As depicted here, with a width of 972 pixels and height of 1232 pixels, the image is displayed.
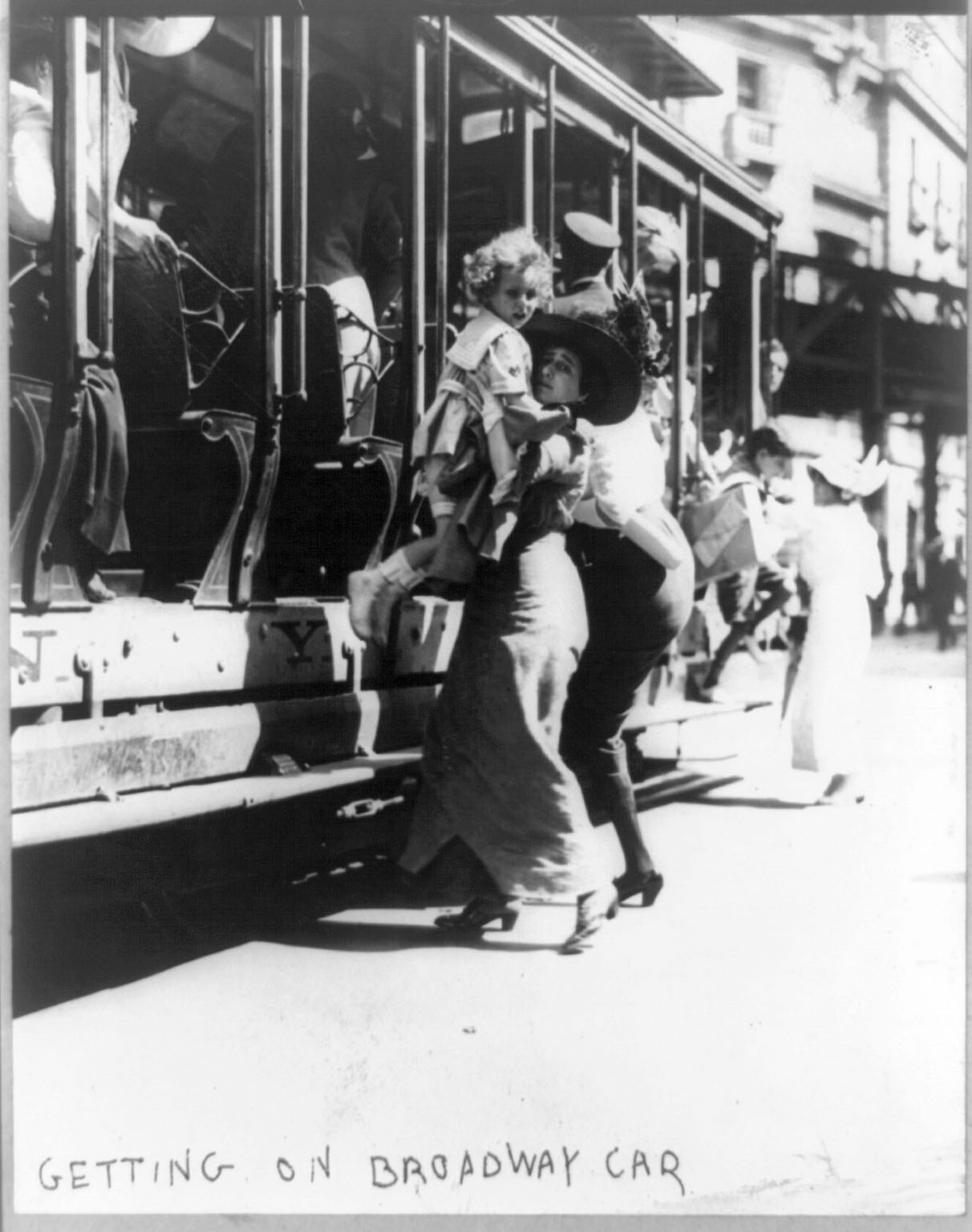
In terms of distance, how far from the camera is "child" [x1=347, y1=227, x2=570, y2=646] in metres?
3.56

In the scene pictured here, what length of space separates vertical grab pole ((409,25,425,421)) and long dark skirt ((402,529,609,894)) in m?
0.49

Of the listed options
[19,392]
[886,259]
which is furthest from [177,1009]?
[886,259]

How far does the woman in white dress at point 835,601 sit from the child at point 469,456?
2.83ft

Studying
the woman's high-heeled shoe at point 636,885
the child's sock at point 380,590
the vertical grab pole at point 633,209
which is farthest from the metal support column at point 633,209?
the woman's high-heeled shoe at point 636,885

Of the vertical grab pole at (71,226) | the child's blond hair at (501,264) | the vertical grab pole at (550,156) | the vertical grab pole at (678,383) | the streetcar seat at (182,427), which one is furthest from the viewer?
the vertical grab pole at (678,383)

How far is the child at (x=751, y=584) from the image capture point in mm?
3965

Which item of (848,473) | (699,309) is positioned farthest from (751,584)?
(699,309)

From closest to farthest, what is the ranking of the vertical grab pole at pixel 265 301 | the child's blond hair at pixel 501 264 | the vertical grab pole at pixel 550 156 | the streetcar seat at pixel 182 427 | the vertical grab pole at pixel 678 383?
the streetcar seat at pixel 182 427
the vertical grab pole at pixel 265 301
the child's blond hair at pixel 501 264
the vertical grab pole at pixel 550 156
the vertical grab pole at pixel 678 383

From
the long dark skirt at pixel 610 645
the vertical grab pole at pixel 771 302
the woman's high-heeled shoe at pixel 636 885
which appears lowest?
the woman's high-heeled shoe at pixel 636 885

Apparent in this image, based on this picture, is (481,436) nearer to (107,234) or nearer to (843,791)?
(107,234)

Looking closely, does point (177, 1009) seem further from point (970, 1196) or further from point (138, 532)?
point (970, 1196)

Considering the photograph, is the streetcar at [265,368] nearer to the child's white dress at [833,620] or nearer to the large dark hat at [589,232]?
the large dark hat at [589,232]

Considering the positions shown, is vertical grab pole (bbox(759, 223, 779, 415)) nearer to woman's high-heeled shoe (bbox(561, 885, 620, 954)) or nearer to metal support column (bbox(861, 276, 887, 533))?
metal support column (bbox(861, 276, 887, 533))

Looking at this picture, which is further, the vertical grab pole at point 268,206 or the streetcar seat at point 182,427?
the vertical grab pole at point 268,206
